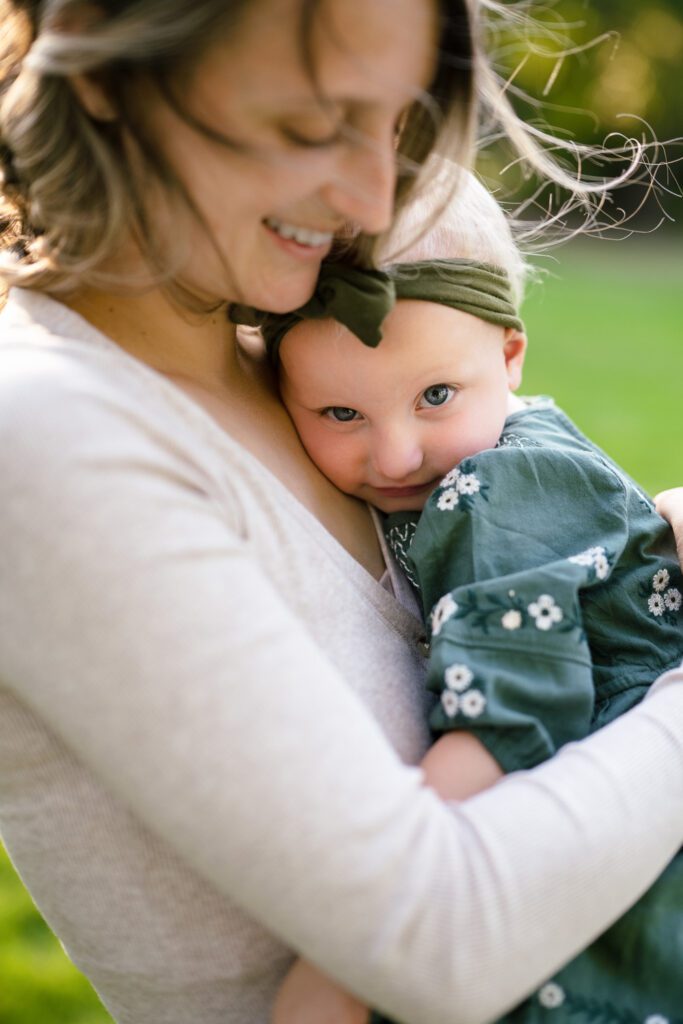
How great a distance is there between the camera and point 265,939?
57.4 inches

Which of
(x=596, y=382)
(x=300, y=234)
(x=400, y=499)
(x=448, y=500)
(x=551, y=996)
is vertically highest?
(x=300, y=234)

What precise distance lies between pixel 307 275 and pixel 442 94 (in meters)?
0.32

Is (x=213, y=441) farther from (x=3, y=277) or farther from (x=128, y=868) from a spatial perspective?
(x=128, y=868)

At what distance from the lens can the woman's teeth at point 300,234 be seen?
1.54m

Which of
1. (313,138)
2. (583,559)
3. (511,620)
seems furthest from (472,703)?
(313,138)

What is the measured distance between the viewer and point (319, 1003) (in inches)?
55.0

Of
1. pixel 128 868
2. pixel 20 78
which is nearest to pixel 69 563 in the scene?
pixel 128 868

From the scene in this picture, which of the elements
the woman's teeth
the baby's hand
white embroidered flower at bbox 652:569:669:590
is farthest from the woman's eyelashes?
the baby's hand

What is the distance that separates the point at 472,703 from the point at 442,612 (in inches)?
6.2

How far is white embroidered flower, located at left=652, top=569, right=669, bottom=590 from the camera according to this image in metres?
1.83

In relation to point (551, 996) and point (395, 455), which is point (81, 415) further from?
point (551, 996)

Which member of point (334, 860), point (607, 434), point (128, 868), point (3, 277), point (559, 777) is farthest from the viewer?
point (607, 434)

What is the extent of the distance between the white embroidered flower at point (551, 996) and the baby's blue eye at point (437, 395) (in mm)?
935

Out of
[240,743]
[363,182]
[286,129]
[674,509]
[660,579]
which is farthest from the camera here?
[674,509]
